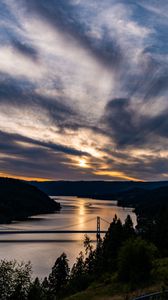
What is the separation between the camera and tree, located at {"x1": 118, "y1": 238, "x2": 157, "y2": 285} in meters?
39.3

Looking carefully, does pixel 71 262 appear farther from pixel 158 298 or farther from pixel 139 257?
pixel 158 298

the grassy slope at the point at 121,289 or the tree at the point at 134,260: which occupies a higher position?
the tree at the point at 134,260

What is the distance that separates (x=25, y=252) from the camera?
11312 centimetres

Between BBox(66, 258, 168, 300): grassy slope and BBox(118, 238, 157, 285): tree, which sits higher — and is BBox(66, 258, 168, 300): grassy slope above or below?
below

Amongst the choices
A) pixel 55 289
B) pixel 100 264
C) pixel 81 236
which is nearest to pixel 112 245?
pixel 100 264

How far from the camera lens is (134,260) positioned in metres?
40.3

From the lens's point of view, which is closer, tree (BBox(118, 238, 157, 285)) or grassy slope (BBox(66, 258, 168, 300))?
grassy slope (BBox(66, 258, 168, 300))

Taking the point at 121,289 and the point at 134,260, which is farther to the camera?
the point at 134,260

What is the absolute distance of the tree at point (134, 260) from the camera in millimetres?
39281

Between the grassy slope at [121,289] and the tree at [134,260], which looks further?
the tree at [134,260]

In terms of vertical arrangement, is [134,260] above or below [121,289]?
above

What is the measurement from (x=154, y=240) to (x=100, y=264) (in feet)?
32.7

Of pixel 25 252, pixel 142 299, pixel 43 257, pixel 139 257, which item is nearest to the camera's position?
pixel 142 299

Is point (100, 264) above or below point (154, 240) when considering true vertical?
below
